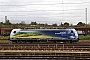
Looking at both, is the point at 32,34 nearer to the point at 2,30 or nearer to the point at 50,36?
the point at 50,36

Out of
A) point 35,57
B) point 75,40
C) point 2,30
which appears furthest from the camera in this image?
point 2,30

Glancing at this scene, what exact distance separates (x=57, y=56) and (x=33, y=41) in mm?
13542

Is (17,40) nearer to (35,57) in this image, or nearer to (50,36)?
(50,36)

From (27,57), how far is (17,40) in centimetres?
1369

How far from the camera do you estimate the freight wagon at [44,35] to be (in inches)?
1045

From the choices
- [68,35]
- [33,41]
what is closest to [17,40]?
[33,41]

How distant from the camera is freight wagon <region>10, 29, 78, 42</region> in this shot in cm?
2655

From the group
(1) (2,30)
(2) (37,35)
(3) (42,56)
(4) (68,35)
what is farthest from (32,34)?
(3) (42,56)

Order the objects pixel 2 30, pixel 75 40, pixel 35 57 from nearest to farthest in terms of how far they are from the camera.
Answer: pixel 35 57
pixel 75 40
pixel 2 30

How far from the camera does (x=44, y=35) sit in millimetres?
26719

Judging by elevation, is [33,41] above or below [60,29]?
below

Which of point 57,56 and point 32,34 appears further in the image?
point 32,34

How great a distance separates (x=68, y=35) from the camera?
2653 centimetres

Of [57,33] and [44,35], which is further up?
[57,33]
